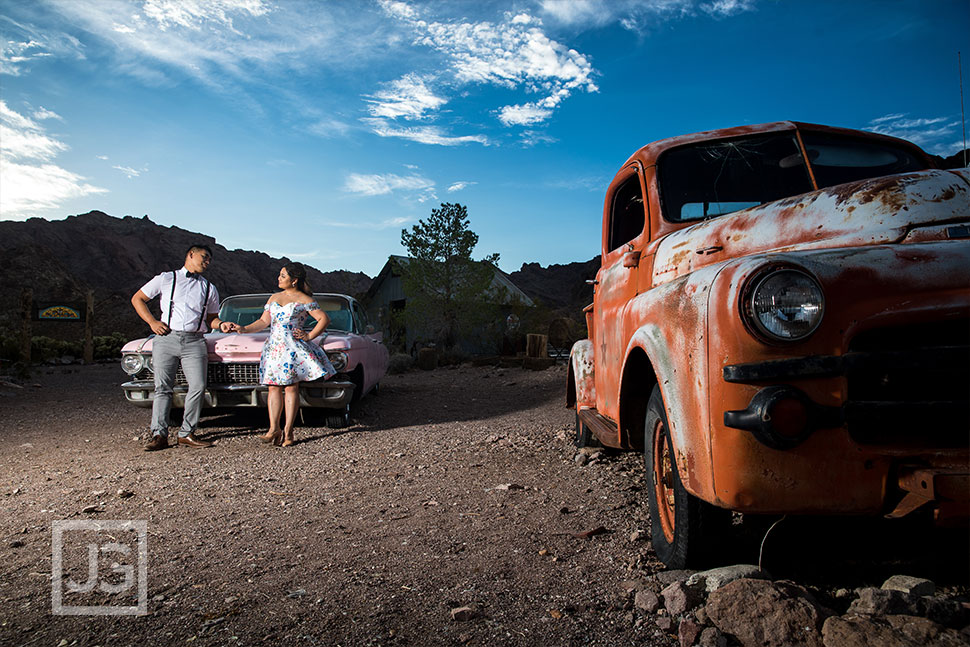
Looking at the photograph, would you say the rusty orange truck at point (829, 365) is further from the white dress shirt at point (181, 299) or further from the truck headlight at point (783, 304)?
Answer: the white dress shirt at point (181, 299)

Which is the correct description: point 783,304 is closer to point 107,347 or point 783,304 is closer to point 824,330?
Result: point 824,330

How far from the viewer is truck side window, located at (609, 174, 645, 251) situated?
3643 mm

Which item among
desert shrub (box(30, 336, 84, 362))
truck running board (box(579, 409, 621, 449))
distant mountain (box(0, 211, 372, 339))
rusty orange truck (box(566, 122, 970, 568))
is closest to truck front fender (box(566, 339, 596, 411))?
truck running board (box(579, 409, 621, 449))

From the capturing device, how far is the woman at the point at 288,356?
538 cm

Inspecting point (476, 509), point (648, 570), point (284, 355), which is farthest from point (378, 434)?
point (648, 570)

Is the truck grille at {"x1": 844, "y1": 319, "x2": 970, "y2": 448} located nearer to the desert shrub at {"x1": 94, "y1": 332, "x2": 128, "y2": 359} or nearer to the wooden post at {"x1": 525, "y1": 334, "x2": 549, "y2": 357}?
the wooden post at {"x1": 525, "y1": 334, "x2": 549, "y2": 357}

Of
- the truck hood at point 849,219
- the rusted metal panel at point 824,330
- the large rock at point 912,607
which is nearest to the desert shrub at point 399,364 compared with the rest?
the truck hood at point 849,219

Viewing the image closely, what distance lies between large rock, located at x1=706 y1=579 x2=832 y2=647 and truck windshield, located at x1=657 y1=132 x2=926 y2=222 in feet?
6.03

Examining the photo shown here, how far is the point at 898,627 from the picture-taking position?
1.81m

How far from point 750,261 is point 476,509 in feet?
7.05

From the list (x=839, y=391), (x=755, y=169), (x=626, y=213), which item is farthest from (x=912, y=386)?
(x=626, y=213)

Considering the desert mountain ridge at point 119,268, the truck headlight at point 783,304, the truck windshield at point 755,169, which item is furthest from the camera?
the desert mountain ridge at point 119,268

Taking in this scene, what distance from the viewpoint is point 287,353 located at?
5.40 metres

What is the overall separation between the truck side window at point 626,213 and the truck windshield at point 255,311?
3953 millimetres
